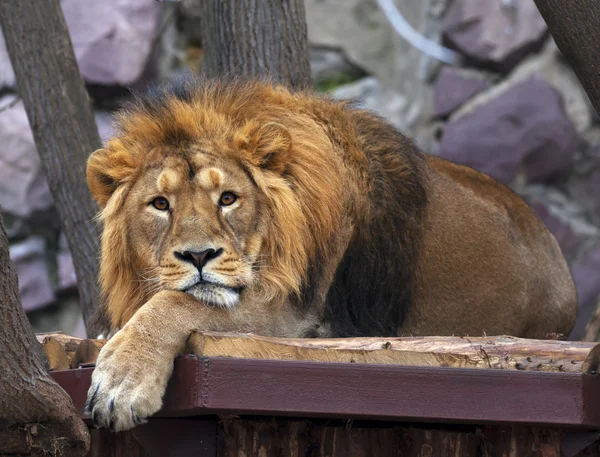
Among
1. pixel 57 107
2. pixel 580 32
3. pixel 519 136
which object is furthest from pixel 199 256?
pixel 519 136

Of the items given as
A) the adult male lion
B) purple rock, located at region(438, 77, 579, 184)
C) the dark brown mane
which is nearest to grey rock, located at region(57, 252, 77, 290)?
purple rock, located at region(438, 77, 579, 184)

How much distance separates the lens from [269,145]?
4316 mm

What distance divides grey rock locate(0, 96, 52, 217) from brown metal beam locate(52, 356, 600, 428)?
6.49 meters

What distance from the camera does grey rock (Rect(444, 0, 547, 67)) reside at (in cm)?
915

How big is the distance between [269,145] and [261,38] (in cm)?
161

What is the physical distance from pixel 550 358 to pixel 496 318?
6.57 feet

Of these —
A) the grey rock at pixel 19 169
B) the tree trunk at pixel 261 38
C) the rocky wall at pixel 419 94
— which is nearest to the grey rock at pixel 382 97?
the rocky wall at pixel 419 94

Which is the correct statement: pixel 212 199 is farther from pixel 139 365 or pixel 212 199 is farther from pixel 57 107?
pixel 57 107

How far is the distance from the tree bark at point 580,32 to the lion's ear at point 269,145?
3.82 feet

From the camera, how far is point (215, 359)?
3014 mm

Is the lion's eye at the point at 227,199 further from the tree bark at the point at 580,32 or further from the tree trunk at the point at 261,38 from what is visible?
the tree trunk at the point at 261,38

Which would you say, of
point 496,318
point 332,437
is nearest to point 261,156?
point 332,437

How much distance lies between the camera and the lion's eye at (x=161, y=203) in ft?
13.6

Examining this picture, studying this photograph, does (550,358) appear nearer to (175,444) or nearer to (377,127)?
(175,444)
